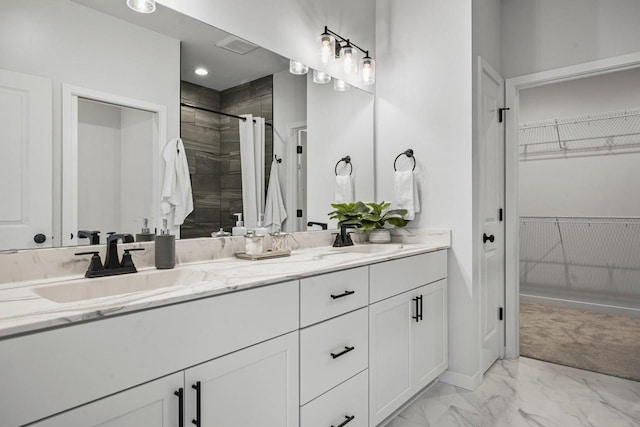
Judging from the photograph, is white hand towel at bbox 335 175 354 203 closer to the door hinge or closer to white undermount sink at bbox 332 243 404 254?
white undermount sink at bbox 332 243 404 254

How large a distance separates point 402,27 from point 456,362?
88.1 inches

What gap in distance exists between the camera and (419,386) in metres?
2.06

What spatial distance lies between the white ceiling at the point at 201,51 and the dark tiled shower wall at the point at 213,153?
5 centimetres

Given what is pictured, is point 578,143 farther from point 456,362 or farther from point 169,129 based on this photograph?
point 169,129

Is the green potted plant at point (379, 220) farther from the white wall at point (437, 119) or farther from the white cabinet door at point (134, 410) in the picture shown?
the white cabinet door at point (134, 410)

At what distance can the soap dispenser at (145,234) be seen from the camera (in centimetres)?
147

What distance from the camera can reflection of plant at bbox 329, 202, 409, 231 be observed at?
2.48 metres

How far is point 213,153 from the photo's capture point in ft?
5.69

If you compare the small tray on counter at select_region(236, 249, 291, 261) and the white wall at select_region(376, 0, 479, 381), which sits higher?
the white wall at select_region(376, 0, 479, 381)

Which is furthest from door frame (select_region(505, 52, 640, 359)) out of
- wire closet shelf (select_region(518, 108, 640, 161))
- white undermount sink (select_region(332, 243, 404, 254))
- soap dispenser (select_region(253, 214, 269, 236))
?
soap dispenser (select_region(253, 214, 269, 236))

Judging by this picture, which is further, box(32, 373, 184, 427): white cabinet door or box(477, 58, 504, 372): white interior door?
box(477, 58, 504, 372): white interior door

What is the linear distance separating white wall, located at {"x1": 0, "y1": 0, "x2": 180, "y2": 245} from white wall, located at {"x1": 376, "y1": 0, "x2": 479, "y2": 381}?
1.56 metres

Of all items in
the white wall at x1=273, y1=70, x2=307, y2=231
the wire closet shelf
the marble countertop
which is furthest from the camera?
the wire closet shelf

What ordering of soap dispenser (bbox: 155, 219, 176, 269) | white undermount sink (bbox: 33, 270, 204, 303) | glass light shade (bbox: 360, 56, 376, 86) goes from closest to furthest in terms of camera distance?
white undermount sink (bbox: 33, 270, 204, 303) < soap dispenser (bbox: 155, 219, 176, 269) < glass light shade (bbox: 360, 56, 376, 86)
